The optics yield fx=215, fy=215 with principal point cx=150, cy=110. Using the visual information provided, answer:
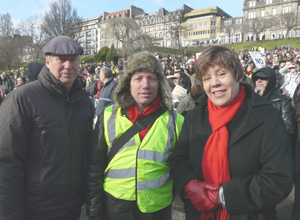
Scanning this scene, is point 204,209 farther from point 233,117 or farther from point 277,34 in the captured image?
point 277,34

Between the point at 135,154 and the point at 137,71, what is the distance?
2.55 ft

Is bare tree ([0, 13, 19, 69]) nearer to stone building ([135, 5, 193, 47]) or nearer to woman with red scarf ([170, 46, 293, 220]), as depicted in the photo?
woman with red scarf ([170, 46, 293, 220])

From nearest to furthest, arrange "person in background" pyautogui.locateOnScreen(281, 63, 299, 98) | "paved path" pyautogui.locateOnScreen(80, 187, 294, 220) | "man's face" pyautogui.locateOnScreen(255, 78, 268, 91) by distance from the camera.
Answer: "paved path" pyautogui.locateOnScreen(80, 187, 294, 220), "man's face" pyautogui.locateOnScreen(255, 78, 268, 91), "person in background" pyautogui.locateOnScreen(281, 63, 299, 98)

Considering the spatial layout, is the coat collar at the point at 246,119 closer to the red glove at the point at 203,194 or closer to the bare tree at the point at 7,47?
the red glove at the point at 203,194

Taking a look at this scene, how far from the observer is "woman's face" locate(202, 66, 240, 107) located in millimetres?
1573

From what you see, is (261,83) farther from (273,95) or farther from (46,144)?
(46,144)

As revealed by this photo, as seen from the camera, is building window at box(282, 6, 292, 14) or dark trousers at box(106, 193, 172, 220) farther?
building window at box(282, 6, 292, 14)

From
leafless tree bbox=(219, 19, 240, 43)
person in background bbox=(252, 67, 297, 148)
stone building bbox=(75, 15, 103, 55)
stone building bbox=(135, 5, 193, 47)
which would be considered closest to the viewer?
person in background bbox=(252, 67, 297, 148)

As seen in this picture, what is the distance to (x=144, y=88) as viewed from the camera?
6.58 feet

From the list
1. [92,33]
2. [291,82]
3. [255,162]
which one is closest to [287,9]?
[92,33]

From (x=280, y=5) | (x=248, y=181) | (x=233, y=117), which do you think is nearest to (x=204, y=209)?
(x=248, y=181)

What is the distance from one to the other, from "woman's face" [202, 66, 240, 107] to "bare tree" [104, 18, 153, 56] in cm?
3131

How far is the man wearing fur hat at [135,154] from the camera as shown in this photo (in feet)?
6.07

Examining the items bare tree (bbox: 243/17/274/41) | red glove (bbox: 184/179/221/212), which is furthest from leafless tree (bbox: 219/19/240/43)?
red glove (bbox: 184/179/221/212)
